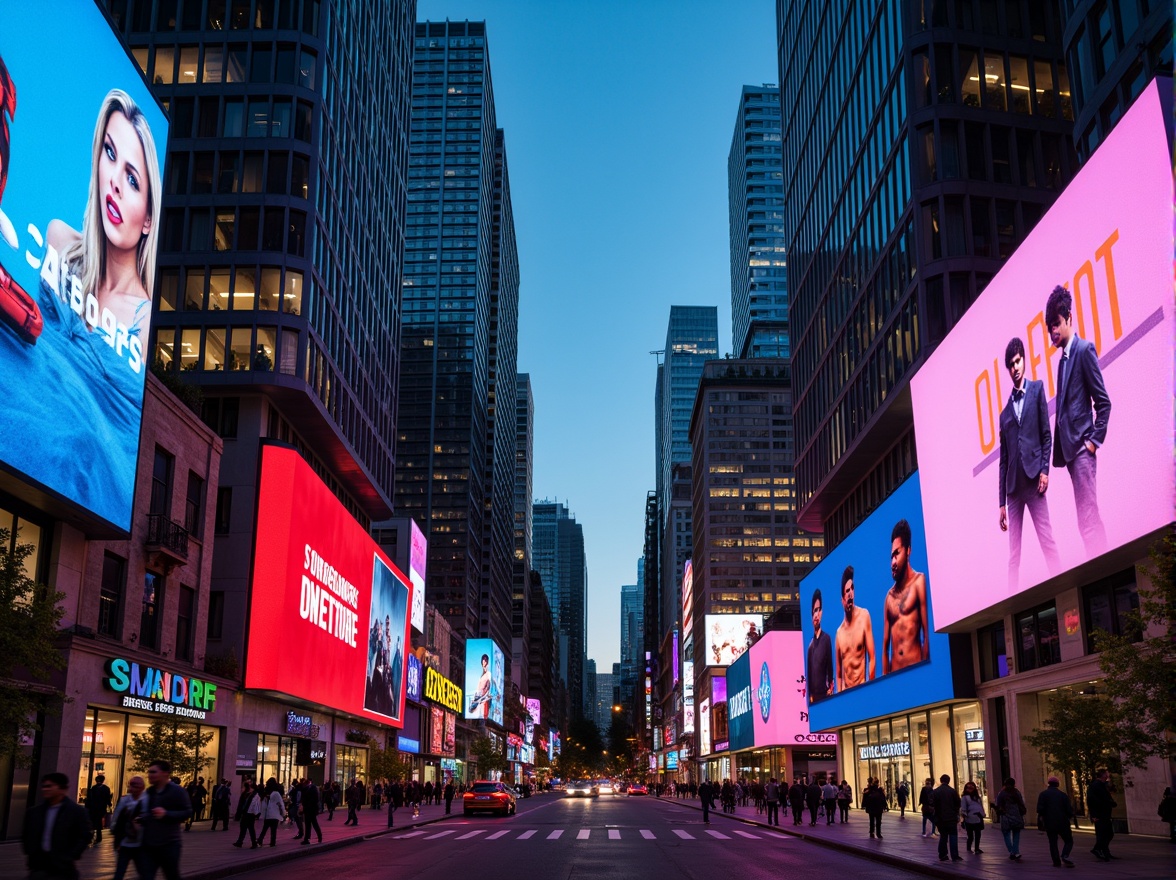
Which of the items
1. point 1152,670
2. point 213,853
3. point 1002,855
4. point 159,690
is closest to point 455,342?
point 159,690

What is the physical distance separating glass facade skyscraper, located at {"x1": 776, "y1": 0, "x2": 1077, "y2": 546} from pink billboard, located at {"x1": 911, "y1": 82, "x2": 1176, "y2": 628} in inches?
432

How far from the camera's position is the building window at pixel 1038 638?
34062mm

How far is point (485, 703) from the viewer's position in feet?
445

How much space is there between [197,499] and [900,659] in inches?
1257

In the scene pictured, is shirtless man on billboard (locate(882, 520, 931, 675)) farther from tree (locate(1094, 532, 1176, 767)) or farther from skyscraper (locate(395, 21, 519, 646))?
skyscraper (locate(395, 21, 519, 646))

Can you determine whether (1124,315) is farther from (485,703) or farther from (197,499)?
(485,703)

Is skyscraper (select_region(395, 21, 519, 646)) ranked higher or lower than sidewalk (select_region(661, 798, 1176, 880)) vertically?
higher

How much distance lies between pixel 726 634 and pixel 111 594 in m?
113

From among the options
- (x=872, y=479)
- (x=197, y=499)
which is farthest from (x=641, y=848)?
(x=872, y=479)

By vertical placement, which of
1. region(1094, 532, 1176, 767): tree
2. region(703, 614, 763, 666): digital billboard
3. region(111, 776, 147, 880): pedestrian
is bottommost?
region(111, 776, 147, 880): pedestrian

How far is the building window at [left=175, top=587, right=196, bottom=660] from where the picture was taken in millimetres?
38750

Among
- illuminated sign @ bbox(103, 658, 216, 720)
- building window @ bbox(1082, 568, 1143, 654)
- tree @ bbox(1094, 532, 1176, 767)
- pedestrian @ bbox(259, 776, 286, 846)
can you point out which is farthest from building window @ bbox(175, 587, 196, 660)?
tree @ bbox(1094, 532, 1176, 767)

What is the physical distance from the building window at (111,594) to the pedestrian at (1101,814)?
27.2 metres

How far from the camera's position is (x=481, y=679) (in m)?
136
